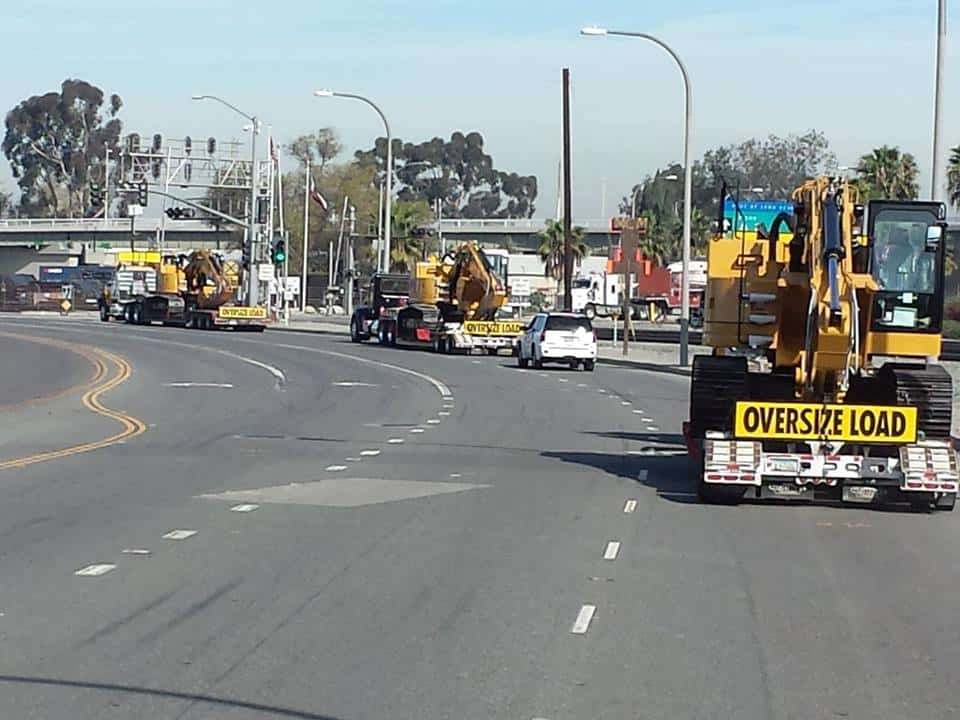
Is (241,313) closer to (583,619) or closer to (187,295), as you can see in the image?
(187,295)

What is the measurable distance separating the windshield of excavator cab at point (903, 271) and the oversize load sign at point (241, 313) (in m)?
61.3

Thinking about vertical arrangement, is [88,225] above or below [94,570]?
above

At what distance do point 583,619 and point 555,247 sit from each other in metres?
111

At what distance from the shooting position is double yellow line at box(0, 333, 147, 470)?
2102 centimetres

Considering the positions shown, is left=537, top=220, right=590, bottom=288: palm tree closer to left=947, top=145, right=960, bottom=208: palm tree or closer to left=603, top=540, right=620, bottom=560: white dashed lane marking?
left=947, top=145, right=960, bottom=208: palm tree

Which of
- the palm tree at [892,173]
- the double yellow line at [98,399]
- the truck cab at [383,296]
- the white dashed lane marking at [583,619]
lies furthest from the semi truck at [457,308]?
the white dashed lane marking at [583,619]

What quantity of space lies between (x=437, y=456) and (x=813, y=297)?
261 inches

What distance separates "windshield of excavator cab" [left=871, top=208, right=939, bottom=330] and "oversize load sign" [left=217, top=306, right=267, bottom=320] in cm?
6129

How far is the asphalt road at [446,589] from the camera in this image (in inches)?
336

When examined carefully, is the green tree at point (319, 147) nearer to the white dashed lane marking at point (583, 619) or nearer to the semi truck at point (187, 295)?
the semi truck at point (187, 295)

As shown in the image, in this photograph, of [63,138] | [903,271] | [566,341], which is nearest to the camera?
[903,271]

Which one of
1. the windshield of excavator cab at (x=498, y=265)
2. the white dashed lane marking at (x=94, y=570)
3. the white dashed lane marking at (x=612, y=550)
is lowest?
the white dashed lane marking at (x=612, y=550)

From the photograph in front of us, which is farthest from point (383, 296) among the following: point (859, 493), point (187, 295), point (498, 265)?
point (859, 493)

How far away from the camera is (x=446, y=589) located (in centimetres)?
1169
